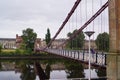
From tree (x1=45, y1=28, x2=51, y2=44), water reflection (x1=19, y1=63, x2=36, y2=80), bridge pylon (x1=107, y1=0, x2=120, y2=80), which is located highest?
tree (x1=45, y1=28, x2=51, y2=44)

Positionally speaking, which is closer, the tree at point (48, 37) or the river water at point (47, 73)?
the river water at point (47, 73)

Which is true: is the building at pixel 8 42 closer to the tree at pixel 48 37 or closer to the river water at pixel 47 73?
the tree at pixel 48 37

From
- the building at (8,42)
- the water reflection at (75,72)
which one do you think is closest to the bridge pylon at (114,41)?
the water reflection at (75,72)

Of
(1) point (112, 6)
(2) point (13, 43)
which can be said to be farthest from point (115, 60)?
(2) point (13, 43)

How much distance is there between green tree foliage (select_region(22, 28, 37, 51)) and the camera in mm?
101963

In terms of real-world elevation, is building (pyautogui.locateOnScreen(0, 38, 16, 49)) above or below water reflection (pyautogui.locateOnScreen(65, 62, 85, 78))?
above

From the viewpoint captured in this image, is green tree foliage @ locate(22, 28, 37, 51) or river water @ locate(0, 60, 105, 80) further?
green tree foliage @ locate(22, 28, 37, 51)

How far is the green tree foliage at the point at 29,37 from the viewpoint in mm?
101963

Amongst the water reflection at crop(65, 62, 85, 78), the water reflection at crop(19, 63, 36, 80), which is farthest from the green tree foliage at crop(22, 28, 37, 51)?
the water reflection at crop(19, 63, 36, 80)

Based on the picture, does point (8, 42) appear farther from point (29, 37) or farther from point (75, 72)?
point (75, 72)

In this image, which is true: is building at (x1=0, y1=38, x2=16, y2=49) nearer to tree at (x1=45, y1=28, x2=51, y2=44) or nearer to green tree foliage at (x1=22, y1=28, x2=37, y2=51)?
green tree foliage at (x1=22, y1=28, x2=37, y2=51)

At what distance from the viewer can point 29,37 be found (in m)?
104

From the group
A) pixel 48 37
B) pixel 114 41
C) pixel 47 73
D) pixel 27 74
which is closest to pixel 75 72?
pixel 47 73

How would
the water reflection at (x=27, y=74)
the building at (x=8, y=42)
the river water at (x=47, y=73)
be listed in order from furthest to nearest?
the building at (x=8, y=42) → the river water at (x=47, y=73) → the water reflection at (x=27, y=74)
